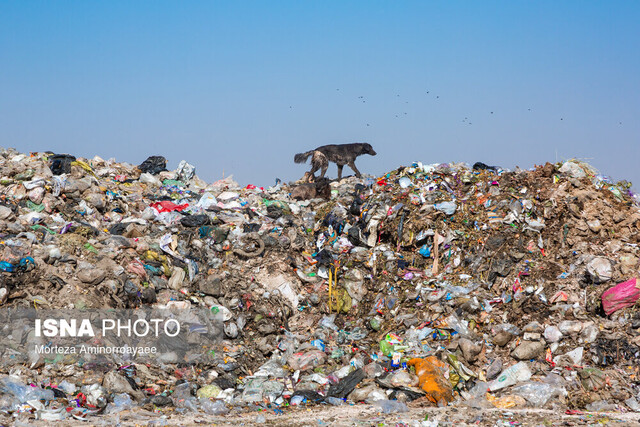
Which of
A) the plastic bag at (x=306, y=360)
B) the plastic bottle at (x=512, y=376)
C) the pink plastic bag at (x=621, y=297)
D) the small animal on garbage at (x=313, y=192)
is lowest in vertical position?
A: the plastic bottle at (x=512, y=376)

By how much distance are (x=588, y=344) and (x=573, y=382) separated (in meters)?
0.66

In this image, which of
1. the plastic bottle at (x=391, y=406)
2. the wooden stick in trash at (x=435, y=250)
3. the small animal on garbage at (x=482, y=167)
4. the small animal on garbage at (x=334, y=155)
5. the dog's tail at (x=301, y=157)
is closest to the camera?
the plastic bottle at (x=391, y=406)

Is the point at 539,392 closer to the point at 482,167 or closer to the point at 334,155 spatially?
the point at 482,167

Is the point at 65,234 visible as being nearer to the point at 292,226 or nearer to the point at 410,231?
the point at 292,226

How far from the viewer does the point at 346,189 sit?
40.6 feet

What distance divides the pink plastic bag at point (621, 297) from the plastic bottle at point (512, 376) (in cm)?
140

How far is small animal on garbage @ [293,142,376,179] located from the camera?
1435 centimetres

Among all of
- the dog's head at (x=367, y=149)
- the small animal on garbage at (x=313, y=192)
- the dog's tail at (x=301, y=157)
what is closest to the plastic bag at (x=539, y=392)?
the small animal on garbage at (x=313, y=192)

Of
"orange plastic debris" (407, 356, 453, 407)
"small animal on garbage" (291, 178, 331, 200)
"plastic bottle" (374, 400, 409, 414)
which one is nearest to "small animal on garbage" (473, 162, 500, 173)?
"small animal on garbage" (291, 178, 331, 200)

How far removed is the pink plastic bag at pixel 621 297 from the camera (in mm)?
7566

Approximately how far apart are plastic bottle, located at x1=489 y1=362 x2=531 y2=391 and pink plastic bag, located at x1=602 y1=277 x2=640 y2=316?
4.60 ft

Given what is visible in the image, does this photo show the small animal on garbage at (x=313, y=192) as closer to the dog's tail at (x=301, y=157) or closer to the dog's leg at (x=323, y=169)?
the dog's leg at (x=323, y=169)

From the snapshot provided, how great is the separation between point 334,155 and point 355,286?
585cm

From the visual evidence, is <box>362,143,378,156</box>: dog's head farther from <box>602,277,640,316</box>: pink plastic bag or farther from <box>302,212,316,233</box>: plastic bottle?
<box>602,277,640,316</box>: pink plastic bag
